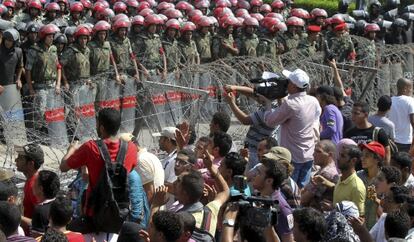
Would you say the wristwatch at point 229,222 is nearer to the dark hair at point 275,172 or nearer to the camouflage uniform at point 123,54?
the dark hair at point 275,172

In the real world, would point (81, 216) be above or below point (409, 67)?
above

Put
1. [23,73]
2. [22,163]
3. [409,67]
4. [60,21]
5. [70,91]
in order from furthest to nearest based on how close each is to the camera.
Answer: [409,67] → [60,21] → [23,73] → [70,91] → [22,163]

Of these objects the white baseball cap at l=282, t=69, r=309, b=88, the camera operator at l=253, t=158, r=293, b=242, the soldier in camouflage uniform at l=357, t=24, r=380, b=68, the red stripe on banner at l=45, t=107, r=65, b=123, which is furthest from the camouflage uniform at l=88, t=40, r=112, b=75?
the camera operator at l=253, t=158, r=293, b=242

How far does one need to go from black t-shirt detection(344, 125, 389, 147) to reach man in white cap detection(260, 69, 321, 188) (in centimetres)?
61

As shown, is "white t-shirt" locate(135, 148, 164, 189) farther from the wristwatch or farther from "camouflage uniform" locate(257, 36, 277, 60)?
"camouflage uniform" locate(257, 36, 277, 60)

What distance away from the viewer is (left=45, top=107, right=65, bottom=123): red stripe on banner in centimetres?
1491

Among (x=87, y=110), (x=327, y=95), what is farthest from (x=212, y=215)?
(x=87, y=110)

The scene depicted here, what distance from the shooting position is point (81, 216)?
32.4 feet

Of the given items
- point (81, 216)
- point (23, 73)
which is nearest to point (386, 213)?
point (81, 216)

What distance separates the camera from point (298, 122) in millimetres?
12680

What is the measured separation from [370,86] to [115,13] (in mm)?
6303

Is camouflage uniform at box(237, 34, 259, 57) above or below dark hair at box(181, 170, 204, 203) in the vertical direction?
below

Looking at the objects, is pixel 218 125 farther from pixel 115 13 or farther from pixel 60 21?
pixel 115 13

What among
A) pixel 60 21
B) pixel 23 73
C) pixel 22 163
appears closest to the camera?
pixel 22 163
